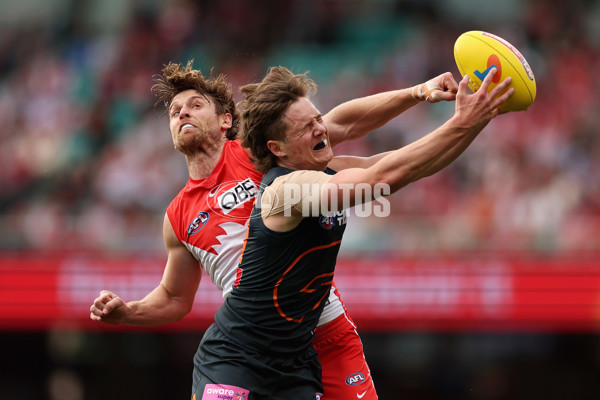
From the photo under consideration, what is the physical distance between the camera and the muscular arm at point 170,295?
5336mm

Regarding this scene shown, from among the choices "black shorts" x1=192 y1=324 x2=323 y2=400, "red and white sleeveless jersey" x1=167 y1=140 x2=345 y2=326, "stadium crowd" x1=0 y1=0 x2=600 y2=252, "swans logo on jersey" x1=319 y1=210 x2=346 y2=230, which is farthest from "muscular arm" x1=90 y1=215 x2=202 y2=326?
"stadium crowd" x1=0 y1=0 x2=600 y2=252

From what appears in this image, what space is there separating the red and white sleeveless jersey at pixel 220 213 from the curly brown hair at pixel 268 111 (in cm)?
30

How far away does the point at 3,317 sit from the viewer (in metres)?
9.55

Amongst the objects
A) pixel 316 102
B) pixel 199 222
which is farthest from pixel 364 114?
pixel 316 102

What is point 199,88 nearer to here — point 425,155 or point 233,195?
point 233,195

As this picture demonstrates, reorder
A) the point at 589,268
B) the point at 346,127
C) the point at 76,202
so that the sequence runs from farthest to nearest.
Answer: the point at 76,202 → the point at 589,268 → the point at 346,127

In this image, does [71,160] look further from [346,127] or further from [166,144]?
[346,127]

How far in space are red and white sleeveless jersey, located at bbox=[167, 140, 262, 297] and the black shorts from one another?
0.47m

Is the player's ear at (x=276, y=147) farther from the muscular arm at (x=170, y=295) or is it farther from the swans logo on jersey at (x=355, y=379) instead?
the swans logo on jersey at (x=355, y=379)

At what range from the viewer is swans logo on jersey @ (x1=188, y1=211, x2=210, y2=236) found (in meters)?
5.12

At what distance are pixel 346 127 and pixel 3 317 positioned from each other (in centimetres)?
569

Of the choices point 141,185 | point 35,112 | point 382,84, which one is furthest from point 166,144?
point 382,84

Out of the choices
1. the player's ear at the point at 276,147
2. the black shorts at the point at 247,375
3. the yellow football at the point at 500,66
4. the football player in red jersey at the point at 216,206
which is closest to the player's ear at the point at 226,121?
the football player in red jersey at the point at 216,206

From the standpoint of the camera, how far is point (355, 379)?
523 centimetres
